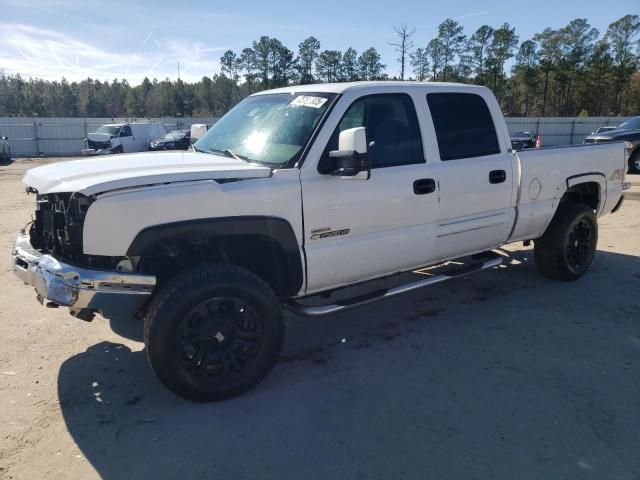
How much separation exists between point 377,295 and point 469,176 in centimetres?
136

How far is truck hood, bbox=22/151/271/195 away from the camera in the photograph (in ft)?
9.59

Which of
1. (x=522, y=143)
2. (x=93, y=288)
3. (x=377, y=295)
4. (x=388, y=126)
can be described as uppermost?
(x=388, y=126)

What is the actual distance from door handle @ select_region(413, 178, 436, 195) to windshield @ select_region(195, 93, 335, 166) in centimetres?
95

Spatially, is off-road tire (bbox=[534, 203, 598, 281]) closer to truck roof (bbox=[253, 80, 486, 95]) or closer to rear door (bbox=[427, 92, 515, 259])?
rear door (bbox=[427, 92, 515, 259])

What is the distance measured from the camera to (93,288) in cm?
288

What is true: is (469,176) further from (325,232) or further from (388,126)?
(325,232)

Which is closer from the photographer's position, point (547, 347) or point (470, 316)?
point (547, 347)

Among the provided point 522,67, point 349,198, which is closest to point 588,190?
point 349,198

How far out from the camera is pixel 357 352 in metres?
3.99

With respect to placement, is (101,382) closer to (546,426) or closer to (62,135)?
(546,426)

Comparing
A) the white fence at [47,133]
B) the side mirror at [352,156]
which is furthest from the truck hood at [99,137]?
the side mirror at [352,156]

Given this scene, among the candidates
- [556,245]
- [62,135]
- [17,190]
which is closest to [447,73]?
[62,135]

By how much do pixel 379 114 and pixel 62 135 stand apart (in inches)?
1292

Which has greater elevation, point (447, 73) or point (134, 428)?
point (447, 73)
